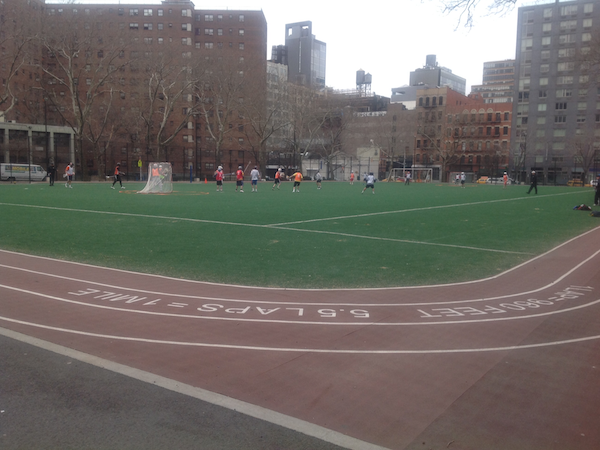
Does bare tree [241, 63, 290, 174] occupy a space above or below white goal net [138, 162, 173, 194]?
above

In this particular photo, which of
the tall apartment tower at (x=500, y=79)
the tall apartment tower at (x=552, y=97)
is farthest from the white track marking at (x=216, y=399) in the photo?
the tall apartment tower at (x=500, y=79)

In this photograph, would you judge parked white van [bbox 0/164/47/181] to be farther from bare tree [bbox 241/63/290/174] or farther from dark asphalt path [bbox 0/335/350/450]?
dark asphalt path [bbox 0/335/350/450]

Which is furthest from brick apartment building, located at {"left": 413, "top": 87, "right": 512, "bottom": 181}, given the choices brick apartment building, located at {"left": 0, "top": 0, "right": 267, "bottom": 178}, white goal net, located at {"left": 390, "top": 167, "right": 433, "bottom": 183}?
brick apartment building, located at {"left": 0, "top": 0, "right": 267, "bottom": 178}

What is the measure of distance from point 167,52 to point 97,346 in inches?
2071

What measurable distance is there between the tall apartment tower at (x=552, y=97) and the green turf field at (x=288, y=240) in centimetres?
8017

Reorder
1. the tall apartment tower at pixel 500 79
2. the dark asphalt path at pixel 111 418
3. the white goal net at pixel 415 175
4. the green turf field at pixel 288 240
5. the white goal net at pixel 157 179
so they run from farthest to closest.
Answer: the tall apartment tower at pixel 500 79, the white goal net at pixel 415 175, the white goal net at pixel 157 179, the green turf field at pixel 288 240, the dark asphalt path at pixel 111 418

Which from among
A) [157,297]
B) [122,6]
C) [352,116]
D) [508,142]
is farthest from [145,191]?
[508,142]

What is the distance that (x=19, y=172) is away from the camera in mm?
48031

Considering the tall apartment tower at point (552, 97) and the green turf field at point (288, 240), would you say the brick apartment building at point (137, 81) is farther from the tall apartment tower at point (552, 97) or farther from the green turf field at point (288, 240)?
the tall apartment tower at point (552, 97)

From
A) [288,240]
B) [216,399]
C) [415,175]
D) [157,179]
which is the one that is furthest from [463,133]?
[216,399]

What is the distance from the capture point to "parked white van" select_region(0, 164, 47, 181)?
46938 mm

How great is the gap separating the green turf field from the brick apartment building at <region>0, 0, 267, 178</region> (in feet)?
97.8

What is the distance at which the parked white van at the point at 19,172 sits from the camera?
154 feet

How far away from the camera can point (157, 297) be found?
25.7ft
